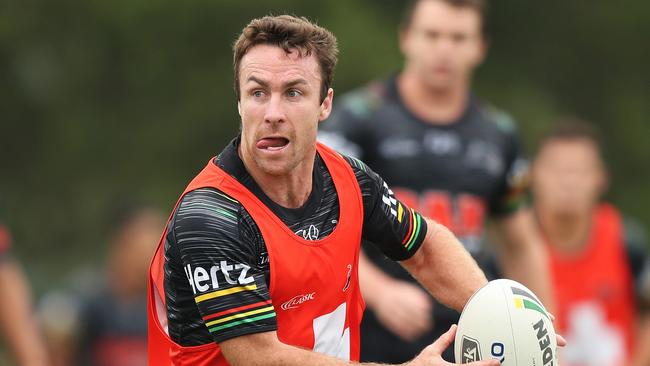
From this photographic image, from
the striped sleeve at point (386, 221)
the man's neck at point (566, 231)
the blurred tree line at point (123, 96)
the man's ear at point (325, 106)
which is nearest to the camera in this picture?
the man's ear at point (325, 106)

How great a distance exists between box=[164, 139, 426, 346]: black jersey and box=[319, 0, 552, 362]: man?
88.8 inches

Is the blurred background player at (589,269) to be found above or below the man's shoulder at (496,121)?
below

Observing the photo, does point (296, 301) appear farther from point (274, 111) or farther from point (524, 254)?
point (524, 254)

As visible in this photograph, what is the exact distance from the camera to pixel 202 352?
5.40 m

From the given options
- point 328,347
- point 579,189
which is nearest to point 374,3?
point 579,189

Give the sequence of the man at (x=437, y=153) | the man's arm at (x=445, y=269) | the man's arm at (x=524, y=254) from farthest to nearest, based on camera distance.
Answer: the man's arm at (x=524, y=254), the man at (x=437, y=153), the man's arm at (x=445, y=269)

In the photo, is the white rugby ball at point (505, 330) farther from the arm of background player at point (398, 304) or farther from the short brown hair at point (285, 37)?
the arm of background player at point (398, 304)

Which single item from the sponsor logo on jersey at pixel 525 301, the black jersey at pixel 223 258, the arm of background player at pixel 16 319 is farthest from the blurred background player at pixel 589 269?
the black jersey at pixel 223 258

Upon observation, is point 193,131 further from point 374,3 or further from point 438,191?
point 438,191

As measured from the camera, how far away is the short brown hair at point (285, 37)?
5.39 metres

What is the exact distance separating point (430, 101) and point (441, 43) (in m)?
0.33

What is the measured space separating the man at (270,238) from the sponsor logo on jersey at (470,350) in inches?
4.9

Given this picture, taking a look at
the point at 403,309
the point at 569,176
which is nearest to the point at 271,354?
the point at 403,309

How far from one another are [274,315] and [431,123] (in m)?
3.26
